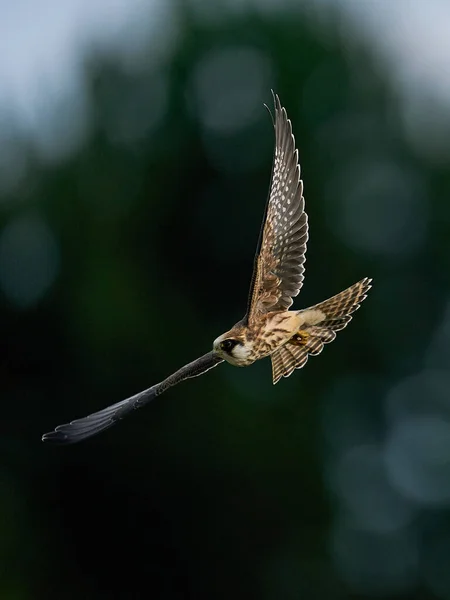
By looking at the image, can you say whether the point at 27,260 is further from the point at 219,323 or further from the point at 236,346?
the point at 236,346

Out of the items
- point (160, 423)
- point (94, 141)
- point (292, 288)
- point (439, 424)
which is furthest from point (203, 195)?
point (292, 288)

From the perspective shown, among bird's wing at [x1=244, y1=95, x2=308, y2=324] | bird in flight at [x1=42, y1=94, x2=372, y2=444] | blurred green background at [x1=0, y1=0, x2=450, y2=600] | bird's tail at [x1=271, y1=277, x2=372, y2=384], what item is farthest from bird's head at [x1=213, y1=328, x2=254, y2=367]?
blurred green background at [x1=0, y1=0, x2=450, y2=600]

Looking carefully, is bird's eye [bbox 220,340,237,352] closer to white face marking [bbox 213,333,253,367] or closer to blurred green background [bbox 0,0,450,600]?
white face marking [bbox 213,333,253,367]

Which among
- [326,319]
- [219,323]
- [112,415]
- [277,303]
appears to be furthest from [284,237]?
[219,323]

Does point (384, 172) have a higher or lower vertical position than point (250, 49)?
lower

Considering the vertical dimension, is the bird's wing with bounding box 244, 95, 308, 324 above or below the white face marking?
above

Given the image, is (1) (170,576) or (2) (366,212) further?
(2) (366,212)

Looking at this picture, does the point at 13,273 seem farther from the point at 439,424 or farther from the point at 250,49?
the point at 439,424
